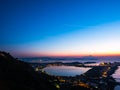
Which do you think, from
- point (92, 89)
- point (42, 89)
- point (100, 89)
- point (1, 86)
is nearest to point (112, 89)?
point (100, 89)

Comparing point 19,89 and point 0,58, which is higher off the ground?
point 0,58

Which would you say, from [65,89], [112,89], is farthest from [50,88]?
[112,89]

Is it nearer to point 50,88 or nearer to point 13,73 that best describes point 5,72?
point 13,73

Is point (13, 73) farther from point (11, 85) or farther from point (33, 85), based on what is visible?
point (11, 85)

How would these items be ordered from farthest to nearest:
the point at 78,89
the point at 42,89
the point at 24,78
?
the point at 78,89, the point at 24,78, the point at 42,89

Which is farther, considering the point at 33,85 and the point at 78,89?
the point at 78,89

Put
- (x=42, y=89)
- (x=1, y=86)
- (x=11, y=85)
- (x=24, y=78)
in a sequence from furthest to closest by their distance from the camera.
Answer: (x=24, y=78) → (x=42, y=89) → (x=11, y=85) → (x=1, y=86)

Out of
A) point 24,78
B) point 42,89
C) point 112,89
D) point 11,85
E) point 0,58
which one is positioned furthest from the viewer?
point 112,89

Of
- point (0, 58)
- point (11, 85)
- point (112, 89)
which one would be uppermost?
point (0, 58)

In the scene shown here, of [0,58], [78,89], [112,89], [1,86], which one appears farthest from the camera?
[112,89]
